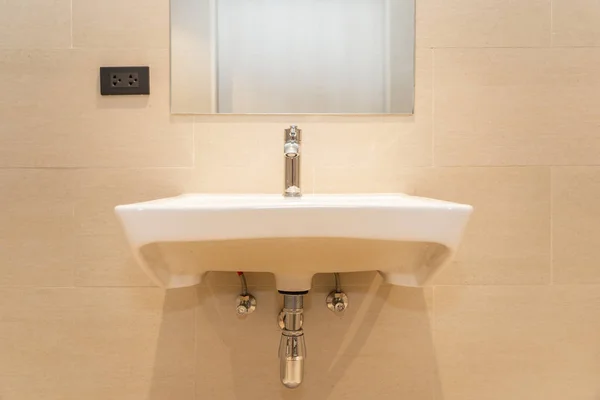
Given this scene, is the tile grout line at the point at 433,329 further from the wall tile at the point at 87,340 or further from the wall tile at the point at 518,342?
the wall tile at the point at 87,340

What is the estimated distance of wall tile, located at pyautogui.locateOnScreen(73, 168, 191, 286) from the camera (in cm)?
120

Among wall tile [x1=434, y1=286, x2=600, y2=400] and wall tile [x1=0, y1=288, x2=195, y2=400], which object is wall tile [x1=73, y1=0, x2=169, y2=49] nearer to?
wall tile [x1=0, y1=288, x2=195, y2=400]

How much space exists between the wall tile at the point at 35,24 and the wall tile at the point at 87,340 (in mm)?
656

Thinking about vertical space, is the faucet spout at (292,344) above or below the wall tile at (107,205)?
below

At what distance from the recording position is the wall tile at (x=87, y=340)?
1202 mm

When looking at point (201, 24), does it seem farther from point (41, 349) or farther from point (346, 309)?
point (41, 349)

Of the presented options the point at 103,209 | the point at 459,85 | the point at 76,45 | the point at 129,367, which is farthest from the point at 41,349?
→ the point at 459,85

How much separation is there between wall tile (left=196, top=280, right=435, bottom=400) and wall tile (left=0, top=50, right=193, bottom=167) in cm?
42

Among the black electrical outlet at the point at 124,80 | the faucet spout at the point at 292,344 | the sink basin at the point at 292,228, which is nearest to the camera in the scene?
the sink basin at the point at 292,228

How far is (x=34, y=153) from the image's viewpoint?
1.20 metres

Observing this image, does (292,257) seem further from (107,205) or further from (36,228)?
(36,228)

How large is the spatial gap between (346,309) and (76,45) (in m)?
1.00

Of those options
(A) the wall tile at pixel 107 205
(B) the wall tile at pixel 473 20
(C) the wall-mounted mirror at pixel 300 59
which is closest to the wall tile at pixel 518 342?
(C) the wall-mounted mirror at pixel 300 59

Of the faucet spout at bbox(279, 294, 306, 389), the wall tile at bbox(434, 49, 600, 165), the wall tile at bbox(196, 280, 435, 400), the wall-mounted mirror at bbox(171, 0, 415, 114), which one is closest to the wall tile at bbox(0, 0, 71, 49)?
the wall-mounted mirror at bbox(171, 0, 415, 114)
